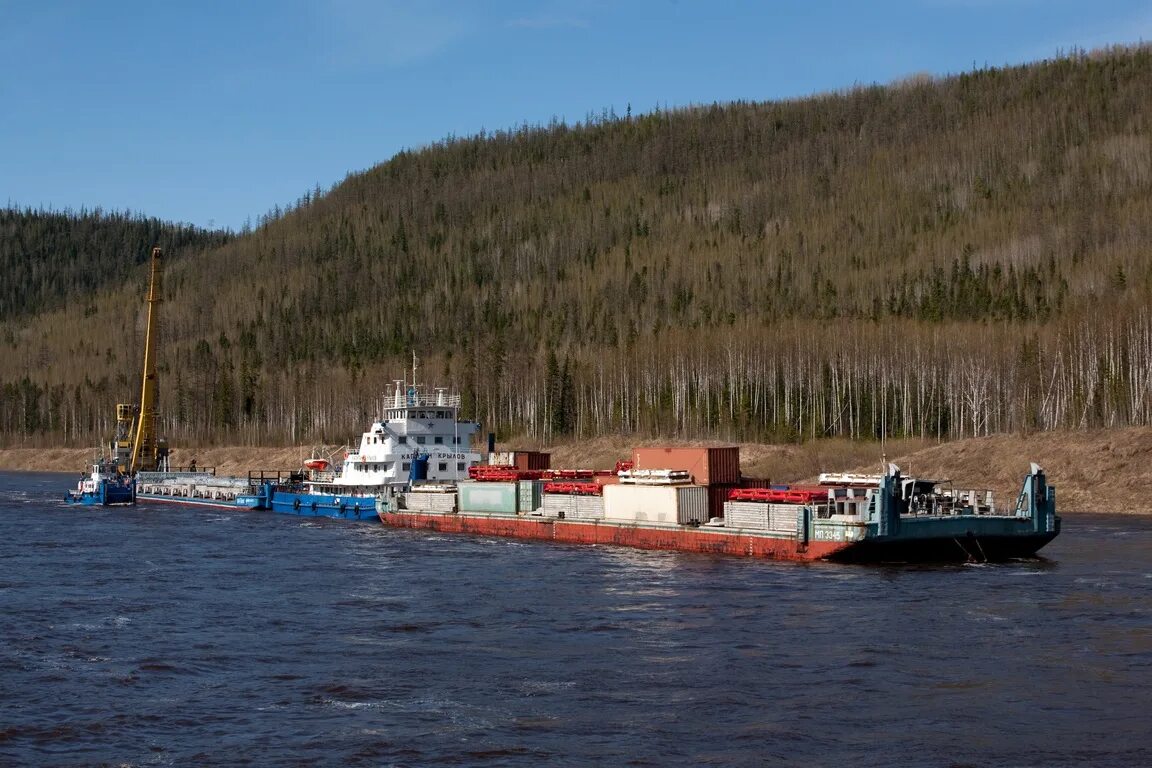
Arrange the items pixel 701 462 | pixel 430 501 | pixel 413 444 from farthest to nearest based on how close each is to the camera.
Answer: pixel 413 444
pixel 430 501
pixel 701 462

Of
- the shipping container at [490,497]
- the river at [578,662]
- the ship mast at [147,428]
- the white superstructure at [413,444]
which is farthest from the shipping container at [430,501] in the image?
the ship mast at [147,428]

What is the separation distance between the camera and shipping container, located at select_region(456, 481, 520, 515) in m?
103

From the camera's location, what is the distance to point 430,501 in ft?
364

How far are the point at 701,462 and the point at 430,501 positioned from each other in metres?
30.7

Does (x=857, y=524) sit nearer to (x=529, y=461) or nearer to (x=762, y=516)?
(x=762, y=516)

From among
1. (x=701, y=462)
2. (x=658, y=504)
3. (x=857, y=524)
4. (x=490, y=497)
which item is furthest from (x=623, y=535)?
(x=857, y=524)

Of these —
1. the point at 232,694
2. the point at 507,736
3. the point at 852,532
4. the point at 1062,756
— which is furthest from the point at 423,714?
the point at 852,532

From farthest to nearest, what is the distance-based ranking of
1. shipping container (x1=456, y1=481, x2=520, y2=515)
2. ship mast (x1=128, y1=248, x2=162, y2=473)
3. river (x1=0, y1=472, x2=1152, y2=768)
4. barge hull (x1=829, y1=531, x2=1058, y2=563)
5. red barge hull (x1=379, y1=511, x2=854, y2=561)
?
ship mast (x1=128, y1=248, x2=162, y2=473), shipping container (x1=456, y1=481, x2=520, y2=515), red barge hull (x1=379, y1=511, x2=854, y2=561), barge hull (x1=829, y1=531, x2=1058, y2=563), river (x1=0, y1=472, x2=1152, y2=768)

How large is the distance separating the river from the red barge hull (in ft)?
6.84

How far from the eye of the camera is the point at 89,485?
5714 inches

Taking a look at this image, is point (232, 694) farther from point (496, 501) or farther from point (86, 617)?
point (496, 501)

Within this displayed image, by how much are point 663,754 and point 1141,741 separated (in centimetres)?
1403

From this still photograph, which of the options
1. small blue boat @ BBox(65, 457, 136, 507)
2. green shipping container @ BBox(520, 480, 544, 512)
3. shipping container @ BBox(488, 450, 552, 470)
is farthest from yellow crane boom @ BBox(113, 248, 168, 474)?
green shipping container @ BBox(520, 480, 544, 512)

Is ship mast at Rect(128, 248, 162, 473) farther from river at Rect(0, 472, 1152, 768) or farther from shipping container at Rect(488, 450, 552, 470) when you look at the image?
river at Rect(0, 472, 1152, 768)
